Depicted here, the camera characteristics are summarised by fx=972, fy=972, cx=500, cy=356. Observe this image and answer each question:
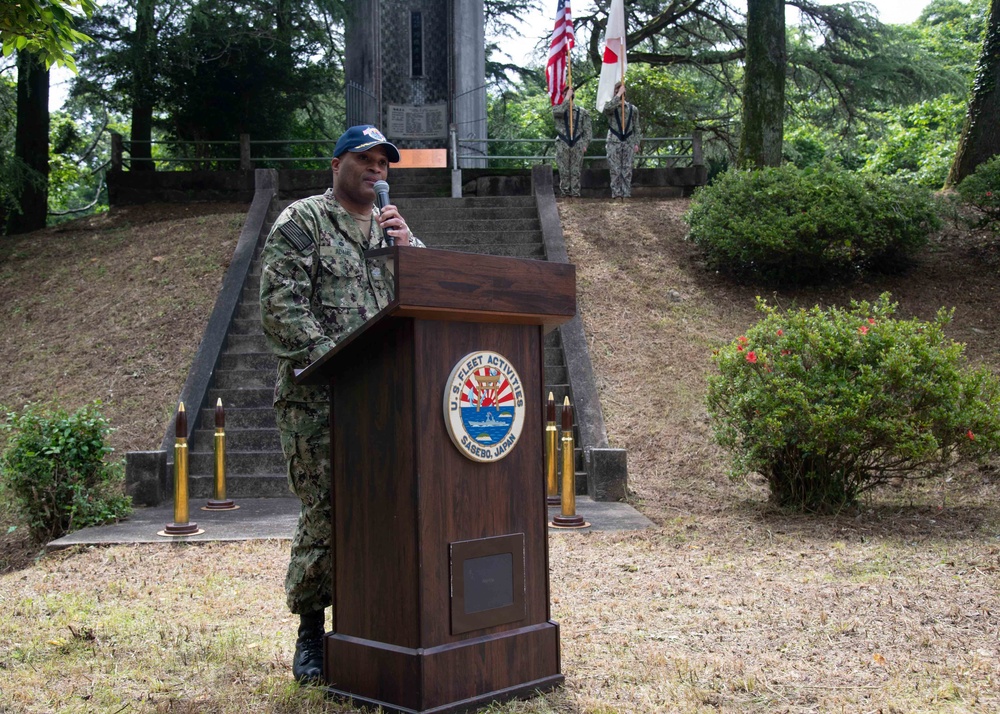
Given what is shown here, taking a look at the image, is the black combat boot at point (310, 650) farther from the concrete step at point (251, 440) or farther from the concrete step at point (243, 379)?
the concrete step at point (243, 379)

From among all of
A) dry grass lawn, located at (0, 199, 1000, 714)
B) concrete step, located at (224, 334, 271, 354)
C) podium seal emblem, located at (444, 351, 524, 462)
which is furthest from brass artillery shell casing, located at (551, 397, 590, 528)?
concrete step, located at (224, 334, 271, 354)

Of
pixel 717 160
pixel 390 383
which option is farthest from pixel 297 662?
pixel 717 160

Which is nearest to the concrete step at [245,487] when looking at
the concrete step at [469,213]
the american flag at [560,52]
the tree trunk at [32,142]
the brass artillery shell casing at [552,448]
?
the brass artillery shell casing at [552,448]

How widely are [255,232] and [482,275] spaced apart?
37.3 feet

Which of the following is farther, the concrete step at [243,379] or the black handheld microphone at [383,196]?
the concrete step at [243,379]

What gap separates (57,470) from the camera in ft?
25.2

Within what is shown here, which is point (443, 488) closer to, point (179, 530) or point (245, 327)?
point (179, 530)

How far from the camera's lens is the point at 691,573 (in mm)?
5852

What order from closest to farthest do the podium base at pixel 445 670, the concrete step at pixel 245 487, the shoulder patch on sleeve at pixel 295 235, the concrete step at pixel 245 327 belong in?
the podium base at pixel 445 670 < the shoulder patch on sleeve at pixel 295 235 < the concrete step at pixel 245 487 < the concrete step at pixel 245 327

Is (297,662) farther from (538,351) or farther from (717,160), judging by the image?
(717,160)

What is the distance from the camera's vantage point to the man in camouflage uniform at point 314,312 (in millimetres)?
3654

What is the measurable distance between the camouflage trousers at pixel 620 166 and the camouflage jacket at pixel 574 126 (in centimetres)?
47

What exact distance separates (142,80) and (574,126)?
28.5 ft

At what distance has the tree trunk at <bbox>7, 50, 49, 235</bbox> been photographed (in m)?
17.0
